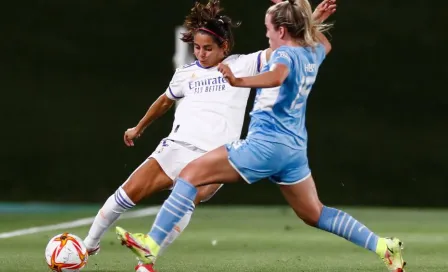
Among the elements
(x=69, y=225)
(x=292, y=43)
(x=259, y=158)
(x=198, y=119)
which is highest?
(x=292, y=43)

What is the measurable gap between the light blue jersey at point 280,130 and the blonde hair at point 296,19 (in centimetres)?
8

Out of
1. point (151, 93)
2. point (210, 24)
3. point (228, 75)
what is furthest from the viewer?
point (151, 93)

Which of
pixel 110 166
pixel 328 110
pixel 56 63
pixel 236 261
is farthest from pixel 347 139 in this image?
pixel 236 261

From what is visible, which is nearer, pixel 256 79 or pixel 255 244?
pixel 256 79

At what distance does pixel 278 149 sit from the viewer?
19.1ft

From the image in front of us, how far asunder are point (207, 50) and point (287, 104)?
1.33 metres

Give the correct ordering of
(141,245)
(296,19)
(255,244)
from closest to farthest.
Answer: (141,245), (296,19), (255,244)

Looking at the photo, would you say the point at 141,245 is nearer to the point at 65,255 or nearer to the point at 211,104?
the point at 65,255

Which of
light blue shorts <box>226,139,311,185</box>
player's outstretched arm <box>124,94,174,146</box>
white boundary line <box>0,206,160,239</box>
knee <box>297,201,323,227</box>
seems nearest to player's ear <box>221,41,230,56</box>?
player's outstretched arm <box>124,94,174,146</box>

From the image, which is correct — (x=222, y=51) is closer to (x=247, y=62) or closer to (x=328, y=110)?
(x=247, y=62)

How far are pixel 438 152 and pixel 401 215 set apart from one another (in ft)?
4.40

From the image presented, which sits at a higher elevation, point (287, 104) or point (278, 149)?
point (287, 104)

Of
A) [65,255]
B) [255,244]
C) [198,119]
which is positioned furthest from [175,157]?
[255,244]

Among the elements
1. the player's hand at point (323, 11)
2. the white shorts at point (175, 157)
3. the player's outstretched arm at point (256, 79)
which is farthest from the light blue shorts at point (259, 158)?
the white shorts at point (175, 157)
